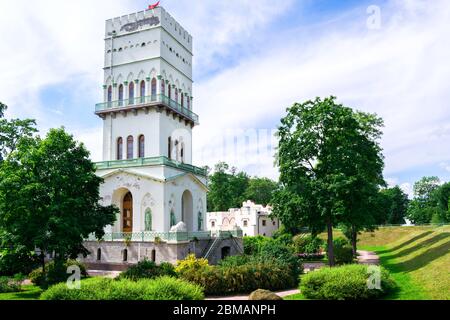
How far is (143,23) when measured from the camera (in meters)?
35.0

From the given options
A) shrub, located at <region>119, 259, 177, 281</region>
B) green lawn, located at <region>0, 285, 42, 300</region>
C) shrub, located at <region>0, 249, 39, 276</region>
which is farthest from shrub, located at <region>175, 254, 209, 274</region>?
shrub, located at <region>0, 249, 39, 276</region>

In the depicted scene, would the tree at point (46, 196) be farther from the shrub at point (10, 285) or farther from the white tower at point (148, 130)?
the white tower at point (148, 130)

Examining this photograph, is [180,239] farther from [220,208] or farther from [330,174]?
[220,208]

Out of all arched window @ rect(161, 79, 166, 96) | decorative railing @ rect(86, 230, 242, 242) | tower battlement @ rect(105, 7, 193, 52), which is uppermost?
tower battlement @ rect(105, 7, 193, 52)

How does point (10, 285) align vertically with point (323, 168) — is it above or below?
below

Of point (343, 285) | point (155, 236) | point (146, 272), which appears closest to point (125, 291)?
point (146, 272)

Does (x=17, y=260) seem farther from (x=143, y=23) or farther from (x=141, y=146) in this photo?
(x=143, y=23)

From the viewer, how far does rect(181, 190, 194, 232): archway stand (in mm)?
34797

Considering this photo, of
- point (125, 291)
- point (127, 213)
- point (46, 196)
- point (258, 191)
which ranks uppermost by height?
point (258, 191)

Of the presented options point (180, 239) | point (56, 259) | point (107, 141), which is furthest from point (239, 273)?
point (107, 141)

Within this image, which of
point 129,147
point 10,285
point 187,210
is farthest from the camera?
point 187,210

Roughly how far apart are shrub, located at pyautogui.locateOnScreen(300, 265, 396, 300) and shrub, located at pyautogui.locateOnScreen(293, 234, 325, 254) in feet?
67.8

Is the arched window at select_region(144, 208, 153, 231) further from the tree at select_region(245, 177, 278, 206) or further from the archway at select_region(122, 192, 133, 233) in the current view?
the tree at select_region(245, 177, 278, 206)

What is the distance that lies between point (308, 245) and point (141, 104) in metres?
21.0
